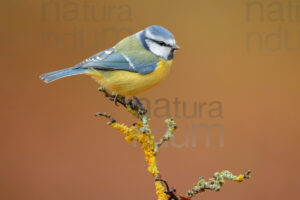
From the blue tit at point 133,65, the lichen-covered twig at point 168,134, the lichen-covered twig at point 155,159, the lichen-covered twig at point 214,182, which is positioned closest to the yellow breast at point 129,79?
the blue tit at point 133,65

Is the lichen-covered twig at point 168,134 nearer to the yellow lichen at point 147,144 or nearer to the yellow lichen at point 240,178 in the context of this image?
the yellow lichen at point 147,144

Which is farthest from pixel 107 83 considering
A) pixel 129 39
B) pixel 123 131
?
pixel 123 131

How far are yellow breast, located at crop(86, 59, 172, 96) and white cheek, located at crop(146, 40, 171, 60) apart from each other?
0.11 ft

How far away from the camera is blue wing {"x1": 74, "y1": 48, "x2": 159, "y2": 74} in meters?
1.00

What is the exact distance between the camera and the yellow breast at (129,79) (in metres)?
0.97

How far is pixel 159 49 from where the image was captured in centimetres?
103

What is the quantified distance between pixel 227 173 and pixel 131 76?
0.49 metres

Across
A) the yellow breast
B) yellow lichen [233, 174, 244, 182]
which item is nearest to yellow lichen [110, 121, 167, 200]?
yellow lichen [233, 174, 244, 182]

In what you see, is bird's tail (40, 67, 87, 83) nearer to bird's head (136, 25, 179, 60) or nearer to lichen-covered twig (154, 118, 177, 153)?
bird's head (136, 25, 179, 60)

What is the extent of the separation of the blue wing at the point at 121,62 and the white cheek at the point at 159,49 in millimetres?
25

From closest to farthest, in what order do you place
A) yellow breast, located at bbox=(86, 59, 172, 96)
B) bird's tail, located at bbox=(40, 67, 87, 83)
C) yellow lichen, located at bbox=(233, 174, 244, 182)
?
yellow lichen, located at bbox=(233, 174, 244, 182) → bird's tail, located at bbox=(40, 67, 87, 83) → yellow breast, located at bbox=(86, 59, 172, 96)

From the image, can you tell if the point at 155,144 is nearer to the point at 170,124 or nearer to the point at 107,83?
Result: the point at 170,124

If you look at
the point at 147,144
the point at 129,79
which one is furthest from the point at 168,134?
the point at 129,79

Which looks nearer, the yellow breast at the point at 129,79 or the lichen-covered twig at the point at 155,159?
the lichen-covered twig at the point at 155,159
